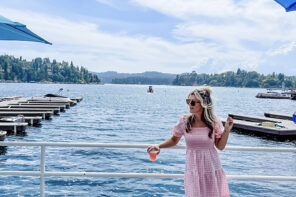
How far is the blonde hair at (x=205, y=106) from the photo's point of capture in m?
3.50

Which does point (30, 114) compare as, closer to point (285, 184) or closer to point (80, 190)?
point (80, 190)

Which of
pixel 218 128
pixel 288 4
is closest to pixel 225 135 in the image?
pixel 218 128

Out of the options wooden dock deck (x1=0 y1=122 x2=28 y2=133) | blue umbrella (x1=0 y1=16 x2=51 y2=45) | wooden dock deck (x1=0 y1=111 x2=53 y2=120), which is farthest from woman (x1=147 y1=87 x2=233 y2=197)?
wooden dock deck (x1=0 y1=111 x2=53 y2=120)

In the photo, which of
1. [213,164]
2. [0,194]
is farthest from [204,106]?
[0,194]

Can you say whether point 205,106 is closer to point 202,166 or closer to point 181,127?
point 181,127

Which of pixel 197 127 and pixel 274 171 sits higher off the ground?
pixel 197 127

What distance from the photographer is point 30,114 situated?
31.8 metres

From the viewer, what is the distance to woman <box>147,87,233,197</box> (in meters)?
3.45

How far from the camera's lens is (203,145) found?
3.47 meters

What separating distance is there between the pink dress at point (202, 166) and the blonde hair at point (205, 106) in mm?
52

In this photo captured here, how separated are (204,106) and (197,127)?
0.23 m

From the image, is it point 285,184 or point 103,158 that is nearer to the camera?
point 285,184

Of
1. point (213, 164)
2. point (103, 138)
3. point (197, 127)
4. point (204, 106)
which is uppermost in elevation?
point (204, 106)

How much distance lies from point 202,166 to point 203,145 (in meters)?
0.21
